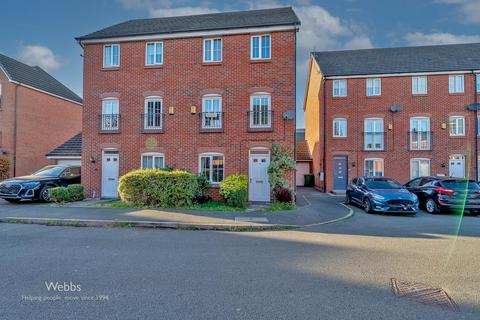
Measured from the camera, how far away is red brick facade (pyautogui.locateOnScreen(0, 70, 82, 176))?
766 inches

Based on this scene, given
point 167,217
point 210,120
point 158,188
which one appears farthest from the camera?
point 210,120

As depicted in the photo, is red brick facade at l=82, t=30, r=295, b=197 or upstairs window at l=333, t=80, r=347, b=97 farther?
upstairs window at l=333, t=80, r=347, b=97

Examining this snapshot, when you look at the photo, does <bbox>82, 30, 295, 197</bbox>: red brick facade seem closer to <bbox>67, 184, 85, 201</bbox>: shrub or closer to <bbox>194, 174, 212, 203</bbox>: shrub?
<bbox>67, 184, 85, 201</bbox>: shrub

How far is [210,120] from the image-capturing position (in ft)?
44.1

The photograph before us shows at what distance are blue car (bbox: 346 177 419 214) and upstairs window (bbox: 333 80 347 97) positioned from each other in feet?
29.5

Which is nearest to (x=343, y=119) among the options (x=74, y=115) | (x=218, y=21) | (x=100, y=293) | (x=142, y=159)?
(x=218, y=21)

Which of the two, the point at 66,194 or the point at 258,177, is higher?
the point at 258,177

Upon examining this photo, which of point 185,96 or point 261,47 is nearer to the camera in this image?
point 261,47

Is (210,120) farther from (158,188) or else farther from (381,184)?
(381,184)

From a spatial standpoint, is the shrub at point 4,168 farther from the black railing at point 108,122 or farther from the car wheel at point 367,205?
the car wheel at point 367,205

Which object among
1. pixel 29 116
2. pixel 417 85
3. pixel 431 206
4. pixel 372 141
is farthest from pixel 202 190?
pixel 29 116

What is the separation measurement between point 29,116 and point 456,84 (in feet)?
102

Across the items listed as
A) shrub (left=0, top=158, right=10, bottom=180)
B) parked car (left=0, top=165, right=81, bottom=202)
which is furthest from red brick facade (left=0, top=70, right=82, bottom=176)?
parked car (left=0, top=165, right=81, bottom=202)

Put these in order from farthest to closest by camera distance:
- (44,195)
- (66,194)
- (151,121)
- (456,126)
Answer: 1. (456,126)
2. (151,121)
3. (44,195)
4. (66,194)
